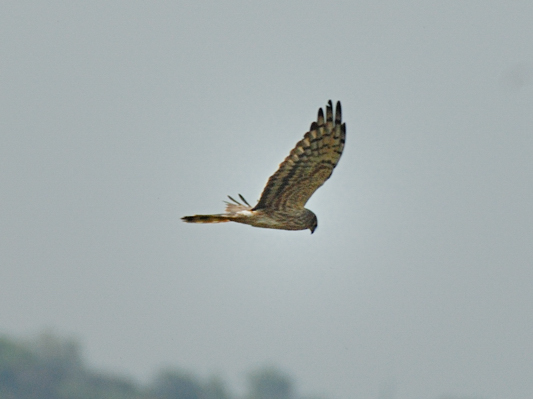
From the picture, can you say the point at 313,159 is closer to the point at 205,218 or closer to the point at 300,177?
the point at 300,177

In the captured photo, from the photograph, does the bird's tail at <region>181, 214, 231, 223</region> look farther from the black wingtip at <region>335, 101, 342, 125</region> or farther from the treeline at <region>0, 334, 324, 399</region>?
the treeline at <region>0, 334, 324, 399</region>

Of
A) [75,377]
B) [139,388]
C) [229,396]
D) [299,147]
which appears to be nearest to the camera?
[299,147]

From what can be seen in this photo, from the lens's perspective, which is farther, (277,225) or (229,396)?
(229,396)

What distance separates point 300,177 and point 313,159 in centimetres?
30

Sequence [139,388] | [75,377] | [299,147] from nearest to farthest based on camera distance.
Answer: [299,147] < [139,388] < [75,377]

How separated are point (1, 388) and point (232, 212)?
118ft

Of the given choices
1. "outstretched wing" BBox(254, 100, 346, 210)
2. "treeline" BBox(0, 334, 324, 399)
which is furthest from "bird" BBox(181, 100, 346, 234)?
"treeline" BBox(0, 334, 324, 399)

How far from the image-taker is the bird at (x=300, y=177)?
14.0m

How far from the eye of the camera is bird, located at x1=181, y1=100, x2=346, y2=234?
1398 cm

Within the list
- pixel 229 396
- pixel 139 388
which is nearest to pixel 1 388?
pixel 139 388

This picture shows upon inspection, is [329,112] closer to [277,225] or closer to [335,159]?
[335,159]

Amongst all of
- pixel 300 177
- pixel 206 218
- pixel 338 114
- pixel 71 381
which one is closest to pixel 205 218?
pixel 206 218

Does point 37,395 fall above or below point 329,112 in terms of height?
below

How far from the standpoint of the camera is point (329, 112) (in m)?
14.1
